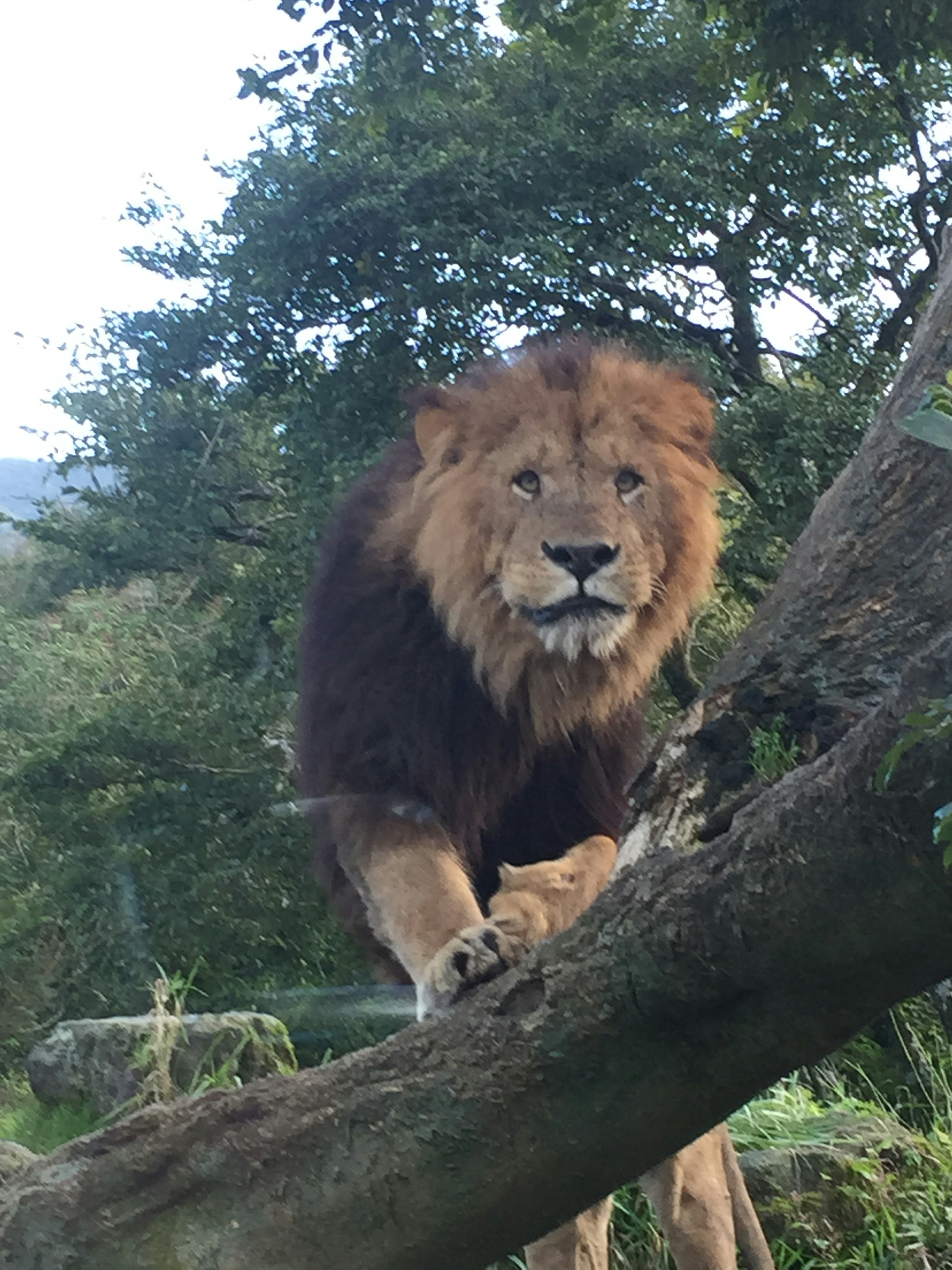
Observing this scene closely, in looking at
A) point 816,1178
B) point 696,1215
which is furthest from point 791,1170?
point 696,1215

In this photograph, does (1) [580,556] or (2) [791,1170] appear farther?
(2) [791,1170]

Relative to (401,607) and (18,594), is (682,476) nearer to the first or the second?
(401,607)

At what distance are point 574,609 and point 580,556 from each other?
92mm

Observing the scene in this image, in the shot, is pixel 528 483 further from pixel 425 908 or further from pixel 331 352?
pixel 331 352

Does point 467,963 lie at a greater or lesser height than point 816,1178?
greater

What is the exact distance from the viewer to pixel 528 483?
2.08 metres

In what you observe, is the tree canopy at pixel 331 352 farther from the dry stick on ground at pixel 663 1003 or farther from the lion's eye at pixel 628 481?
the dry stick on ground at pixel 663 1003

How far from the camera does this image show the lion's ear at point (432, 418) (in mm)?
2234

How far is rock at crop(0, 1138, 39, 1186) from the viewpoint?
2158mm

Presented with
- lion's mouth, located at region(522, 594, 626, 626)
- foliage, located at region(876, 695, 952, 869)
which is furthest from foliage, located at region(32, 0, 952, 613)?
foliage, located at region(876, 695, 952, 869)

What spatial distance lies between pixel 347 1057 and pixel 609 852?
78 centimetres

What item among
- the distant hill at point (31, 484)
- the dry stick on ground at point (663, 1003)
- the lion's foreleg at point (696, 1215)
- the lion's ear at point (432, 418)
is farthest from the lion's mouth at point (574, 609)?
the distant hill at point (31, 484)

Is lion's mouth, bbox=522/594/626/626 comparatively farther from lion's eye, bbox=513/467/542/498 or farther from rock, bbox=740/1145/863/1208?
rock, bbox=740/1145/863/1208

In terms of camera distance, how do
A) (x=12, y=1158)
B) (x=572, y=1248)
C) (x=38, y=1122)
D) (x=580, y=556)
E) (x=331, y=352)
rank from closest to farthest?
(x=580, y=556), (x=572, y=1248), (x=12, y=1158), (x=38, y=1122), (x=331, y=352)
